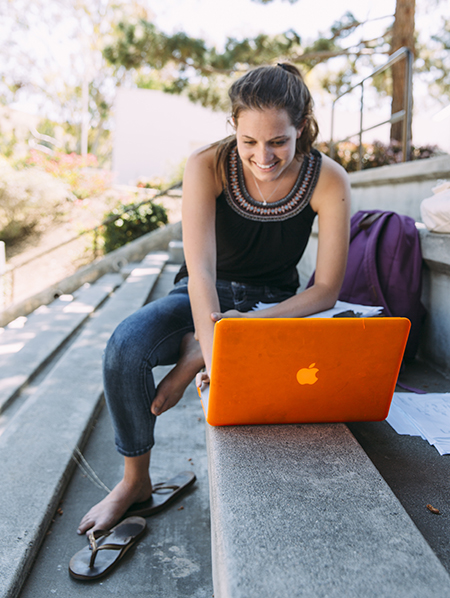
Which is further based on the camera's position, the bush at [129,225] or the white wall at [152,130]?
the white wall at [152,130]

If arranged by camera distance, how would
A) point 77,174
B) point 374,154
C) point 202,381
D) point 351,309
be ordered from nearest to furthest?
point 202,381
point 351,309
point 374,154
point 77,174

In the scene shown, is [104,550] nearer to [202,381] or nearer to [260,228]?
[202,381]

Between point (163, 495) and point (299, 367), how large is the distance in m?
0.90

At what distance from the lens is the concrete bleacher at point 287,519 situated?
2.58 feet

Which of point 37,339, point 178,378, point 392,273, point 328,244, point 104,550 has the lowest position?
point 104,550

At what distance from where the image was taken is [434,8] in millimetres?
11727

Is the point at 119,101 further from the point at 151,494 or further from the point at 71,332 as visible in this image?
the point at 151,494

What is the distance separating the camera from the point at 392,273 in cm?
203

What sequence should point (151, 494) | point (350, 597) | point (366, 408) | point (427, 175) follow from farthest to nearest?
A: point (427, 175)
point (151, 494)
point (366, 408)
point (350, 597)

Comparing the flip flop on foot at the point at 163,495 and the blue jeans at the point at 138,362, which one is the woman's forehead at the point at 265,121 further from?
the flip flop on foot at the point at 163,495

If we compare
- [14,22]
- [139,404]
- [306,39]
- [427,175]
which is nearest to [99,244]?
[306,39]

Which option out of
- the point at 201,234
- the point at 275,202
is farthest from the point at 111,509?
the point at 275,202

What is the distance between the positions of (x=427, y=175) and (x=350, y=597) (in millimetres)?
2361

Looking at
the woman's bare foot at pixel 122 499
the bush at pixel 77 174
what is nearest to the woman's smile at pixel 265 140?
the woman's bare foot at pixel 122 499
